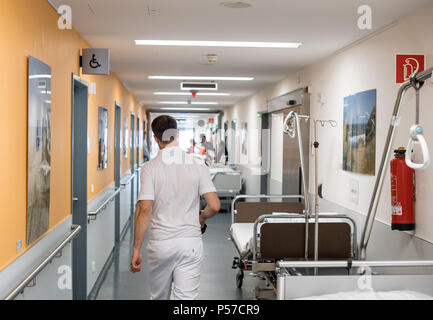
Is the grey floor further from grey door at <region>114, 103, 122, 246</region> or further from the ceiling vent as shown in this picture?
the ceiling vent

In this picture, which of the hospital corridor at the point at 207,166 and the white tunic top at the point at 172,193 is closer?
the hospital corridor at the point at 207,166

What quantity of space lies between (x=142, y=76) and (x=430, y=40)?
232 inches

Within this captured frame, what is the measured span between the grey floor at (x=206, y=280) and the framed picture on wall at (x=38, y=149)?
2.28 metres

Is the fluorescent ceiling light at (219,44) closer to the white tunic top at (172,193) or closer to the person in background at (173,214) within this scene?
the person in background at (173,214)

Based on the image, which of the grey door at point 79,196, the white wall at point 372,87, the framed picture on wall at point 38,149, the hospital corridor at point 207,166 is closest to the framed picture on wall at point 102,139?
the hospital corridor at point 207,166

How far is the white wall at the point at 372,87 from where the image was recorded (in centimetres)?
428

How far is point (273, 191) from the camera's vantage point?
1088cm

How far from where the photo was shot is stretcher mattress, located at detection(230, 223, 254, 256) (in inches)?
203

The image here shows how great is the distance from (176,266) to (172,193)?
0.50 m

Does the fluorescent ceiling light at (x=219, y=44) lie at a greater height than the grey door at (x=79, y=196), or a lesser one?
greater

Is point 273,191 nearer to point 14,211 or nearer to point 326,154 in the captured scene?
point 326,154

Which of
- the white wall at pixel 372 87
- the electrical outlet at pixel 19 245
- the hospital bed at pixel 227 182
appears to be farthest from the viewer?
the hospital bed at pixel 227 182

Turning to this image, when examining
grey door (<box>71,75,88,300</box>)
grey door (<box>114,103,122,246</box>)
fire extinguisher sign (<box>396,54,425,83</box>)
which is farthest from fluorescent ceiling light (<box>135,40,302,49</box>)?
grey door (<box>114,103,122,246</box>)

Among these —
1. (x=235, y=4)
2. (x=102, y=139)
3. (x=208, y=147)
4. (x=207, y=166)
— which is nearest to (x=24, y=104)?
(x=207, y=166)
